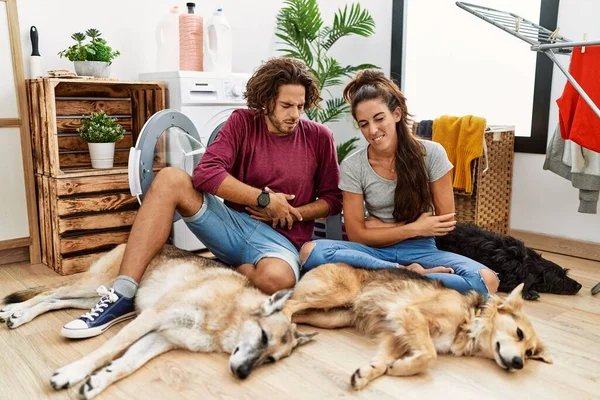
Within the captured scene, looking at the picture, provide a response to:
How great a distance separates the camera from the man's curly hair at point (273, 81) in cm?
234

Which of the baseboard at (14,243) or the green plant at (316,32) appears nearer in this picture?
the baseboard at (14,243)

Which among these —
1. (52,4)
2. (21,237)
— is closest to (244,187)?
(21,237)

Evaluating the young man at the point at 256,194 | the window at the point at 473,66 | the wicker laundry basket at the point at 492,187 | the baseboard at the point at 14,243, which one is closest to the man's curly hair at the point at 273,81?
the young man at the point at 256,194

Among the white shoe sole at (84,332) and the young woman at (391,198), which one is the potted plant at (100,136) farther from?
the young woman at (391,198)

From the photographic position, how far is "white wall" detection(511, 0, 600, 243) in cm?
329

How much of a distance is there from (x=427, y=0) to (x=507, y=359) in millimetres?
3387

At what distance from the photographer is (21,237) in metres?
3.11

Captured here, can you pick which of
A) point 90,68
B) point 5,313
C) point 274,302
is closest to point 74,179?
point 90,68

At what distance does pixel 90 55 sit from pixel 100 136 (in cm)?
46

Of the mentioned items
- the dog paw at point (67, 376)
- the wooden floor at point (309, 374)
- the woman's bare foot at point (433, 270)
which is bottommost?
the wooden floor at point (309, 374)

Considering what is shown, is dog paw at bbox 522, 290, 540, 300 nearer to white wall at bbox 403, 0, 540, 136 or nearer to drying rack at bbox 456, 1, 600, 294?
drying rack at bbox 456, 1, 600, 294

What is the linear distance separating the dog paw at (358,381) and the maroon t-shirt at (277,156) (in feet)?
2.83

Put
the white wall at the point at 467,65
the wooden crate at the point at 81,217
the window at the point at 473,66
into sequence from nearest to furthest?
the wooden crate at the point at 81,217
the window at the point at 473,66
the white wall at the point at 467,65

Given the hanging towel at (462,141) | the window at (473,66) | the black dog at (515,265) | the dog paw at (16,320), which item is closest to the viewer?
the dog paw at (16,320)
